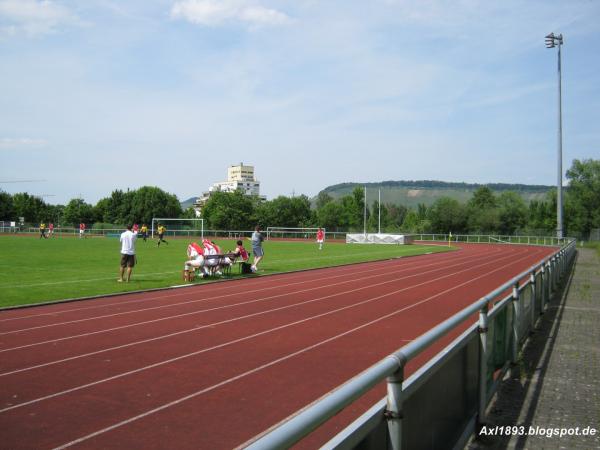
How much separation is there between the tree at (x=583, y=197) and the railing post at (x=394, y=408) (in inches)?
3686

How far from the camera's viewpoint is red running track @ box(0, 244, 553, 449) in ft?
17.2

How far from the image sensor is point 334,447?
91.3 inches

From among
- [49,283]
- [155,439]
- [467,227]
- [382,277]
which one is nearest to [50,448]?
[155,439]

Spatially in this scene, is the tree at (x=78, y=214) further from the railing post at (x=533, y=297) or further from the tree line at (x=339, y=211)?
the railing post at (x=533, y=297)

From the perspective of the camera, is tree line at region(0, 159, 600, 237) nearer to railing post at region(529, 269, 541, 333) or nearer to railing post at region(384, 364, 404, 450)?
railing post at region(529, 269, 541, 333)

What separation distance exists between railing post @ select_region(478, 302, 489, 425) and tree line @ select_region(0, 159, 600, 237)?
68.5 m

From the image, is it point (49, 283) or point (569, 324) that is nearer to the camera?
point (569, 324)

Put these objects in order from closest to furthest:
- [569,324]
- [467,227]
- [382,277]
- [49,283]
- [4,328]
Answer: [4,328] < [569,324] < [49,283] < [382,277] < [467,227]

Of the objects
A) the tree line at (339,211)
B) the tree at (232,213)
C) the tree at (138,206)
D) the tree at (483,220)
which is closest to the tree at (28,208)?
the tree line at (339,211)

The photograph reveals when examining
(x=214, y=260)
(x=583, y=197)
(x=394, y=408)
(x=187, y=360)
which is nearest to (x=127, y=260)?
(x=214, y=260)

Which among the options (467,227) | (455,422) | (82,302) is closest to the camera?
(455,422)

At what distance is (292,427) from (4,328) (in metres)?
9.58

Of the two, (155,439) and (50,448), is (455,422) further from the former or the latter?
(50,448)

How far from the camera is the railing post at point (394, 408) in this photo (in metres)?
2.93
